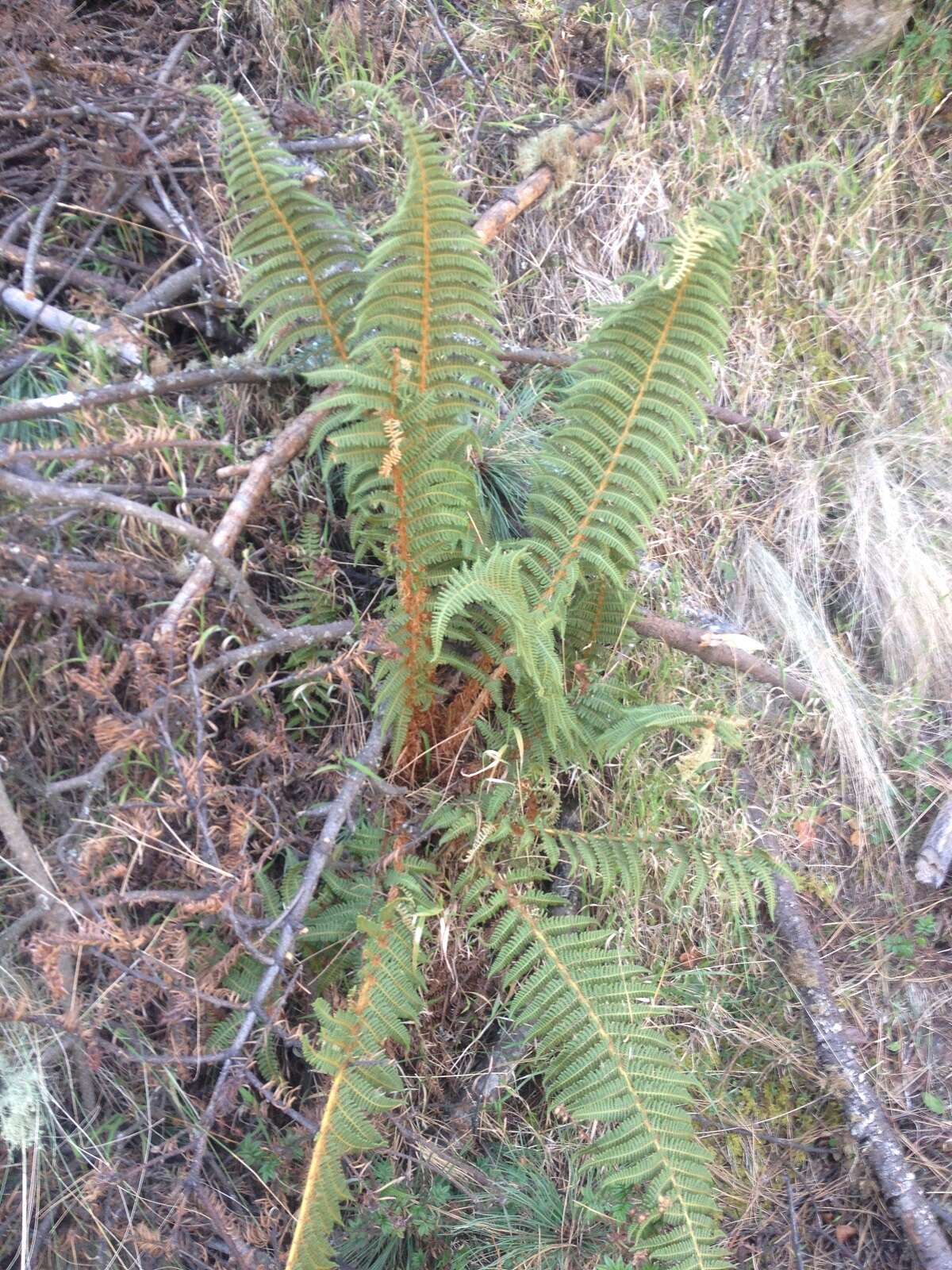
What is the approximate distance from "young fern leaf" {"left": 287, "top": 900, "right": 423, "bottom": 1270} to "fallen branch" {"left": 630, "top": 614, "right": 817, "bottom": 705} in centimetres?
86

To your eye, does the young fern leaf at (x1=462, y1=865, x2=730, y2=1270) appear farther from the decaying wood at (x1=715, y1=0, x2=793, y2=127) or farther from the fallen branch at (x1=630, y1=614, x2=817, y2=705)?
the decaying wood at (x1=715, y1=0, x2=793, y2=127)

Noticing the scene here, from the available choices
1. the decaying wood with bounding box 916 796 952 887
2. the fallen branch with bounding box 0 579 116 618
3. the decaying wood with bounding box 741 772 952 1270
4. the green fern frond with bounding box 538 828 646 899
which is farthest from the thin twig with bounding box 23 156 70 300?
the decaying wood with bounding box 916 796 952 887

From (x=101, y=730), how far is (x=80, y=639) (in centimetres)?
39

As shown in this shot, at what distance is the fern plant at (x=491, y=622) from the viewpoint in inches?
70.4

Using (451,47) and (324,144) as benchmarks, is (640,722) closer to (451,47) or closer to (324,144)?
(324,144)

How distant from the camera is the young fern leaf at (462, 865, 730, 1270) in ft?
5.91

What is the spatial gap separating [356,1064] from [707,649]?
1193mm

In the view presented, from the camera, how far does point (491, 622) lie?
2045 mm

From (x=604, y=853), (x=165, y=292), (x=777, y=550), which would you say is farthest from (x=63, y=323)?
(x=777, y=550)

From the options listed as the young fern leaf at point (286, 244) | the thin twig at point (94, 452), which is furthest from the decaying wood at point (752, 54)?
the thin twig at point (94, 452)

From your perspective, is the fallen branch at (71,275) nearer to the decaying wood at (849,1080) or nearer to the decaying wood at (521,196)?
the decaying wood at (521,196)

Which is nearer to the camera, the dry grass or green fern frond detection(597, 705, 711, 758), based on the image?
green fern frond detection(597, 705, 711, 758)

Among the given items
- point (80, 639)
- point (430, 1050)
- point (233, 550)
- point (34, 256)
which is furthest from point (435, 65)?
point (430, 1050)

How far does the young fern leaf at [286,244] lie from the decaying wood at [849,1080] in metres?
1.45
